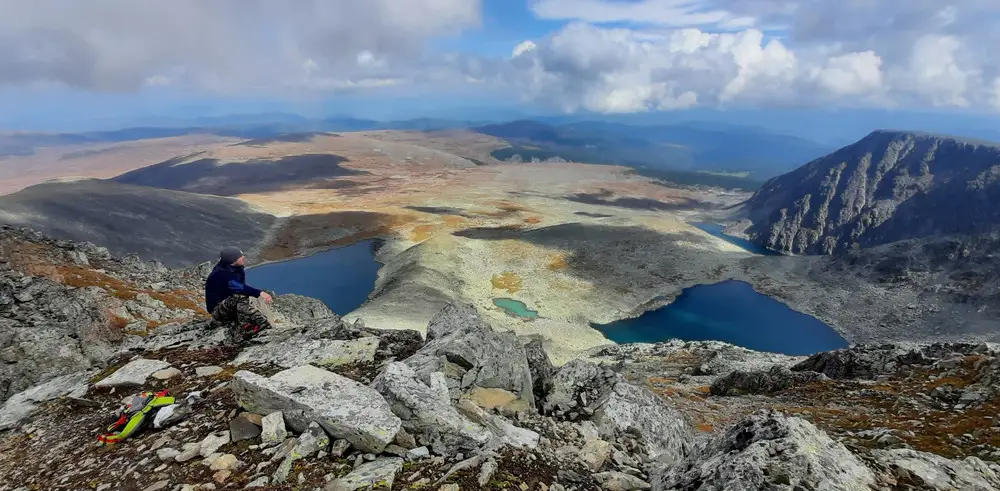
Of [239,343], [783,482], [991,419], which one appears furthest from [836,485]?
[239,343]

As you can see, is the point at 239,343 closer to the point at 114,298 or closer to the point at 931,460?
the point at 931,460

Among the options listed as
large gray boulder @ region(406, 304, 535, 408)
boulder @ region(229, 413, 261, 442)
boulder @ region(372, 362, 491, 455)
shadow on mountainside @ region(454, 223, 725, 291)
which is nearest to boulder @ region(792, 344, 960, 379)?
large gray boulder @ region(406, 304, 535, 408)

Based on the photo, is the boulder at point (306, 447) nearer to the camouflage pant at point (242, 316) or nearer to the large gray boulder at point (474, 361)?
the large gray boulder at point (474, 361)

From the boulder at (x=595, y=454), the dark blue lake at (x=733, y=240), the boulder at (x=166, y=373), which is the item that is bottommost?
the dark blue lake at (x=733, y=240)

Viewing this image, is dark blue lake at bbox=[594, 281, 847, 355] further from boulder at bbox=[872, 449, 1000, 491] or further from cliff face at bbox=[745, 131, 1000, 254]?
boulder at bbox=[872, 449, 1000, 491]

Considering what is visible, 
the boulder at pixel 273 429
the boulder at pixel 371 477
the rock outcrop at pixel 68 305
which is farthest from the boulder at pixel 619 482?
the rock outcrop at pixel 68 305

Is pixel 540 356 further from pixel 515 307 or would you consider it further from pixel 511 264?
pixel 511 264

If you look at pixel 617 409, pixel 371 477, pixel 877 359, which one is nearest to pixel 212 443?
pixel 371 477
